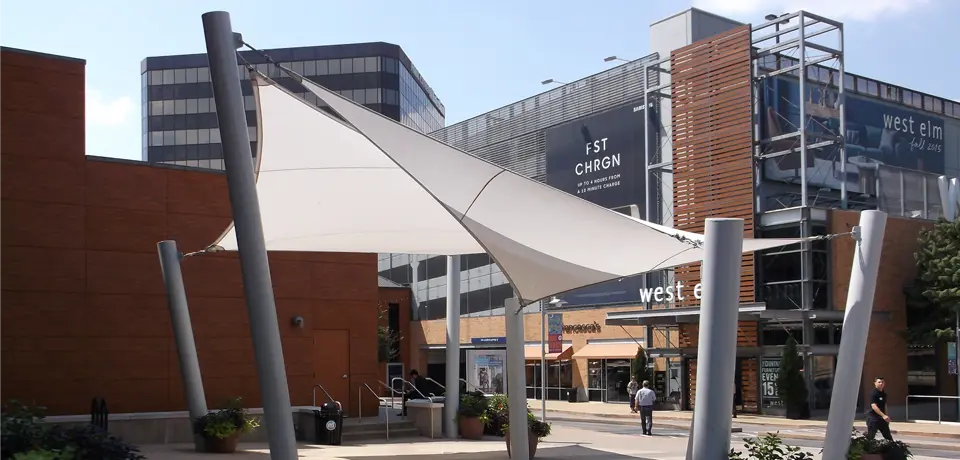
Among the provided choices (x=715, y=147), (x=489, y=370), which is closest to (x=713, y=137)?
(x=715, y=147)

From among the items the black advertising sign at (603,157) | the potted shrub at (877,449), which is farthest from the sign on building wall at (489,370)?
the potted shrub at (877,449)

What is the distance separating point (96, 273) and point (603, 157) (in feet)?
116

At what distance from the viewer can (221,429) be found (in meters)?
19.0

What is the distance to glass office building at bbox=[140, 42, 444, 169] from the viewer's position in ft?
297

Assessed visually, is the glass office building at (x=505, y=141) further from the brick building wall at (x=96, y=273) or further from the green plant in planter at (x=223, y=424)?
the green plant in planter at (x=223, y=424)

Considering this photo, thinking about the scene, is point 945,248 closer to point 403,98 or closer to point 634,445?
point 634,445

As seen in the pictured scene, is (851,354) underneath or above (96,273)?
underneath

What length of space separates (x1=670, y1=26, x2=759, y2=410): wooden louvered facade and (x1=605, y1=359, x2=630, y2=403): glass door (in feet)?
17.3

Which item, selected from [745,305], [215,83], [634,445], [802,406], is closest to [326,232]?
[215,83]

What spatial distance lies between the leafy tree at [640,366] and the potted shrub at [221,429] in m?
27.8

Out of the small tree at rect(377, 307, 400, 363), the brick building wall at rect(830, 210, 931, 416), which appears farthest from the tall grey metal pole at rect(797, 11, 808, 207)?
the small tree at rect(377, 307, 400, 363)

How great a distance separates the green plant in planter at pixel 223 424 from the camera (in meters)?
19.1

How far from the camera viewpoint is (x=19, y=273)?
20.7 metres

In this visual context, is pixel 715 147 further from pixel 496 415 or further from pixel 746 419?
pixel 496 415
